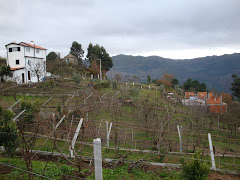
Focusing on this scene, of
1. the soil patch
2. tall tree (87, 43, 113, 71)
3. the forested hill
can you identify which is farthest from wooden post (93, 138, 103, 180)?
the forested hill

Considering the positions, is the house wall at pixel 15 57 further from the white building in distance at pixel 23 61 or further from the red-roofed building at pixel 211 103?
the red-roofed building at pixel 211 103

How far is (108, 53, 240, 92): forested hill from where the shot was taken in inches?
4663

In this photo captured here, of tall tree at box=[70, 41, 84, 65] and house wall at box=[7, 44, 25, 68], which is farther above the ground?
tall tree at box=[70, 41, 84, 65]

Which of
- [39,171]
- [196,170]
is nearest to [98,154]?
[196,170]

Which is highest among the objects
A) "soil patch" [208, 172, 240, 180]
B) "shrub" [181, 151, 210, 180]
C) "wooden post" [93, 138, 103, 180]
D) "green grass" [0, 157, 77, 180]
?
"wooden post" [93, 138, 103, 180]

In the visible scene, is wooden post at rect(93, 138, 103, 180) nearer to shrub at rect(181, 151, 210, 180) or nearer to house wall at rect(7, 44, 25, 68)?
shrub at rect(181, 151, 210, 180)

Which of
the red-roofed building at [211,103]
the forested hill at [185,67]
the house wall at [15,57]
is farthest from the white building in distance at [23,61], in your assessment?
the forested hill at [185,67]

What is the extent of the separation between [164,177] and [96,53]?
42.7 m

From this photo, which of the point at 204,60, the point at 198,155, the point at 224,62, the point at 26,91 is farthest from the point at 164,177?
the point at 204,60

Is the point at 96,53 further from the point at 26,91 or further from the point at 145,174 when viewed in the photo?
the point at 145,174

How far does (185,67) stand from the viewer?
477ft

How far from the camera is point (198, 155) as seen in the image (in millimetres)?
5242

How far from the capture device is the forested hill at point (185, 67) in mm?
118438

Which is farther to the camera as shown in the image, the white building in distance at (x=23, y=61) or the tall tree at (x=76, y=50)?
the tall tree at (x=76, y=50)
